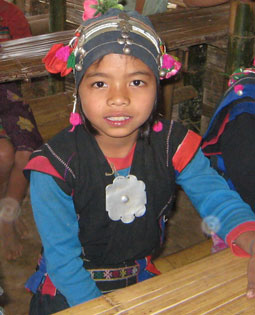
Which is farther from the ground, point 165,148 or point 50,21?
point 165,148

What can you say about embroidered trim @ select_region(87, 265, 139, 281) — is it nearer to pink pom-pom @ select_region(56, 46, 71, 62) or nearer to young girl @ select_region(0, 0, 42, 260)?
pink pom-pom @ select_region(56, 46, 71, 62)

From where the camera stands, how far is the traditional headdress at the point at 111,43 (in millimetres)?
1590

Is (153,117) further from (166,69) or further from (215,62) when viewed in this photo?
(215,62)

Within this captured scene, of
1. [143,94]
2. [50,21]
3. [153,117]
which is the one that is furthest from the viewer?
[50,21]

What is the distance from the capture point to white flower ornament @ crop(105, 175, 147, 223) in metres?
1.80

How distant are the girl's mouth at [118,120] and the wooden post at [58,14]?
3735 millimetres

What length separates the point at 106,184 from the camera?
1790mm

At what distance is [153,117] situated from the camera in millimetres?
1833

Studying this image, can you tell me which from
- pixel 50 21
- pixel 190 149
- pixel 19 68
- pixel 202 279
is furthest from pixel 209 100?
pixel 202 279

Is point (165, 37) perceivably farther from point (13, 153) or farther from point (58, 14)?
point (58, 14)

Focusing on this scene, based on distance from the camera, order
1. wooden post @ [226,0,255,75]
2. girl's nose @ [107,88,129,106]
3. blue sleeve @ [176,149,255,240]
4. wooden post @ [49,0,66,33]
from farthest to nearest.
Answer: wooden post @ [49,0,66,33], wooden post @ [226,0,255,75], blue sleeve @ [176,149,255,240], girl's nose @ [107,88,129,106]

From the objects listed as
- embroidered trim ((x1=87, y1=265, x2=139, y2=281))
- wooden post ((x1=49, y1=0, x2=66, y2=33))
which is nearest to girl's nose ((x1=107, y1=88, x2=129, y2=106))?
embroidered trim ((x1=87, y1=265, x2=139, y2=281))

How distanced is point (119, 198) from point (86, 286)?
345 millimetres

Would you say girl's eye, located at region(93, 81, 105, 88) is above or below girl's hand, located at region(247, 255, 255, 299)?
above
